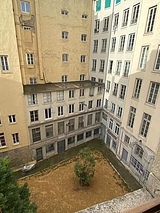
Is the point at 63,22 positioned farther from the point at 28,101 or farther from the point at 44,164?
the point at 44,164

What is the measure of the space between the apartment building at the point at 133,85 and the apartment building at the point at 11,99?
50.0ft

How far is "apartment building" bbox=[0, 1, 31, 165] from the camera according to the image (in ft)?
53.9

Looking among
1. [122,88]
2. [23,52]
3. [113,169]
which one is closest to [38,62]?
[23,52]

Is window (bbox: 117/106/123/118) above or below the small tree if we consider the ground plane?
above

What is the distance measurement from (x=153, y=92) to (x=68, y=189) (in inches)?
645

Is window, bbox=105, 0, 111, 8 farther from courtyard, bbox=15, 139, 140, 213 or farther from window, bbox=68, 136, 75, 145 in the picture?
courtyard, bbox=15, 139, 140, 213

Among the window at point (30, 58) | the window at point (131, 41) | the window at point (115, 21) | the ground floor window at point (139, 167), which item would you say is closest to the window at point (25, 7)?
the window at point (30, 58)

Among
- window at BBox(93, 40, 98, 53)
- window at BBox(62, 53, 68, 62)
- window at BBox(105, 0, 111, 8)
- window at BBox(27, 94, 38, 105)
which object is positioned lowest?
window at BBox(27, 94, 38, 105)

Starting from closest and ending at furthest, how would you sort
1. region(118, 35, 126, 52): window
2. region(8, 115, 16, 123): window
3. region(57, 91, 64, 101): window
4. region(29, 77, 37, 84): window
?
region(8, 115, 16, 123): window, region(118, 35, 126, 52): window, region(57, 91, 64, 101): window, region(29, 77, 37, 84): window

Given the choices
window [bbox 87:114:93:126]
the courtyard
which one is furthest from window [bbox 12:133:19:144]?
window [bbox 87:114:93:126]

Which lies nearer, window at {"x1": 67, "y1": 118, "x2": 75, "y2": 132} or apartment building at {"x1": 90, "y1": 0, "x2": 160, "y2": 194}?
apartment building at {"x1": 90, "y1": 0, "x2": 160, "y2": 194}

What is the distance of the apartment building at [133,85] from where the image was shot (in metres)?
16.5

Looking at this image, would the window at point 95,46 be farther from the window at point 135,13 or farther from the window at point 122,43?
the window at point 135,13

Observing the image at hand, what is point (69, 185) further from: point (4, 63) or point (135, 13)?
point (135, 13)
